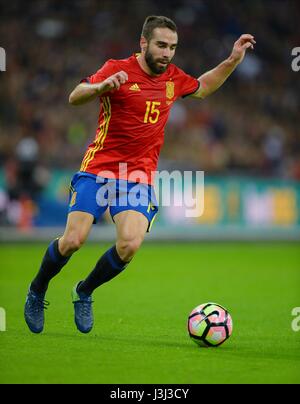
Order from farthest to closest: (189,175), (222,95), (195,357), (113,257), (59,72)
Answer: (222,95)
(59,72)
(189,175)
(113,257)
(195,357)

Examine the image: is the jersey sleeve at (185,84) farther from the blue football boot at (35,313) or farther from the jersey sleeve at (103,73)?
the blue football boot at (35,313)

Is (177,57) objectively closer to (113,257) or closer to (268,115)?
(268,115)

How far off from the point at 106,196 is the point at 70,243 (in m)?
0.52

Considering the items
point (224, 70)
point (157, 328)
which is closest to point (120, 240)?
point (157, 328)

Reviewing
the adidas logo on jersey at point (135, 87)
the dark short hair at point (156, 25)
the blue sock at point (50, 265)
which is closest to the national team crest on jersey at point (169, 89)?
the adidas logo on jersey at point (135, 87)

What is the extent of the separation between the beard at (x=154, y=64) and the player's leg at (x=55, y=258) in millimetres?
1341

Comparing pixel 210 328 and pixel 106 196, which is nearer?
pixel 210 328

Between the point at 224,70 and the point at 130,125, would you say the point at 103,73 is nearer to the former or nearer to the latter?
the point at 130,125

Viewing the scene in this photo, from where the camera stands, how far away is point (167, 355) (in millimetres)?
6352

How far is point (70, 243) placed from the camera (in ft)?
23.0

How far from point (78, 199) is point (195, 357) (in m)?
1.68

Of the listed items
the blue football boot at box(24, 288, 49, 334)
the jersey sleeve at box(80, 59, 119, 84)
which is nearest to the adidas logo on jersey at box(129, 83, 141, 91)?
the jersey sleeve at box(80, 59, 119, 84)

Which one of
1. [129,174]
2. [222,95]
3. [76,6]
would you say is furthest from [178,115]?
[129,174]

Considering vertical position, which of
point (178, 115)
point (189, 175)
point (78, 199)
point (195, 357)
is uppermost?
point (178, 115)
